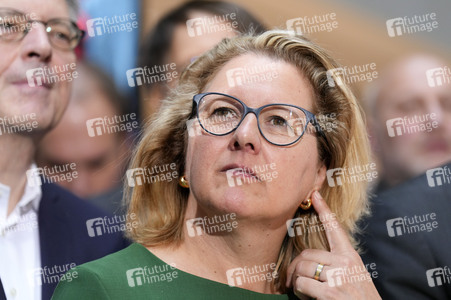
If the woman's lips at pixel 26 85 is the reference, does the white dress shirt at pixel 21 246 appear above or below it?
below

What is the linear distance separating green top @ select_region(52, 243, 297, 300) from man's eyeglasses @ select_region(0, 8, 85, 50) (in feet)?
3.71

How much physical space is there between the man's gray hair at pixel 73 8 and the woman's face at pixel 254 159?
965 millimetres

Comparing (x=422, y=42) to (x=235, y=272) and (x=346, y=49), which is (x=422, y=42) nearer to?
(x=346, y=49)

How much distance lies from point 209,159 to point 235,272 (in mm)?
408

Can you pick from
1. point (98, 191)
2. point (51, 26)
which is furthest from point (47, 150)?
point (51, 26)

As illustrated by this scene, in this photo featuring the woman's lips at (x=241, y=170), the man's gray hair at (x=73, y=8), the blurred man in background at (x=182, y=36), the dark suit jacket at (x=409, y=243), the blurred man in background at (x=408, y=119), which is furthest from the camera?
the blurred man in background at (x=408, y=119)

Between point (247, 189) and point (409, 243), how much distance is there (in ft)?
3.13

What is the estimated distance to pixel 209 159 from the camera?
79.5 inches

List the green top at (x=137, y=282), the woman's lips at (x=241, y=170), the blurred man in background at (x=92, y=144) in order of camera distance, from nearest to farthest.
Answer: the green top at (x=137, y=282) → the woman's lips at (x=241, y=170) → the blurred man in background at (x=92, y=144)

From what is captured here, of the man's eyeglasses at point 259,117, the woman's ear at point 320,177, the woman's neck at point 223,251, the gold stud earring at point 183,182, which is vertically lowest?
the woman's neck at point 223,251

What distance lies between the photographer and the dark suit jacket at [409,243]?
2521mm

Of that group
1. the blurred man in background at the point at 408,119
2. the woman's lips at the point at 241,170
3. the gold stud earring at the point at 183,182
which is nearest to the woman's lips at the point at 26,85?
the gold stud earring at the point at 183,182

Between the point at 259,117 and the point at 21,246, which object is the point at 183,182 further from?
the point at 21,246

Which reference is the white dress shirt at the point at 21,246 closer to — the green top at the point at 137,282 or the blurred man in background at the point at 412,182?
the green top at the point at 137,282
